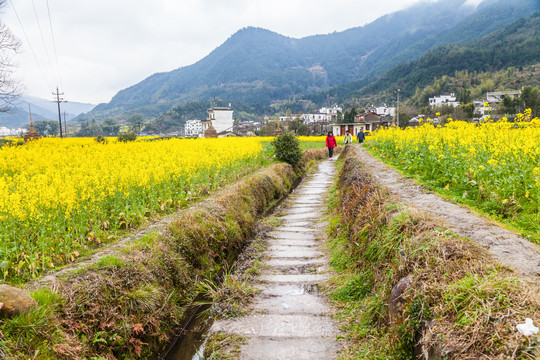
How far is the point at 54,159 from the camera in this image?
39.3 ft

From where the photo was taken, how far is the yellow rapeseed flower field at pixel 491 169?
5.71 m

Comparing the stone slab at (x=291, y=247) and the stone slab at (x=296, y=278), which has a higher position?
the stone slab at (x=291, y=247)

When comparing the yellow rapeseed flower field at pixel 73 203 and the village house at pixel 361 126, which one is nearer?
the yellow rapeseed flower field at pixel 73 203

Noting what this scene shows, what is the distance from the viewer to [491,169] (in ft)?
22.1

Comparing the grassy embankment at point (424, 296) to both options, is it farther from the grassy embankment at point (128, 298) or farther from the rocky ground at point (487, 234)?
the grassy embankment at point (128, 298)

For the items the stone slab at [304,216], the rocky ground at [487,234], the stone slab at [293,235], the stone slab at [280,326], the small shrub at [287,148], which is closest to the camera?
the rocky ground at [487,234]

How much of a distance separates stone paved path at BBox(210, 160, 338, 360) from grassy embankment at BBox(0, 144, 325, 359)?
0.92 m

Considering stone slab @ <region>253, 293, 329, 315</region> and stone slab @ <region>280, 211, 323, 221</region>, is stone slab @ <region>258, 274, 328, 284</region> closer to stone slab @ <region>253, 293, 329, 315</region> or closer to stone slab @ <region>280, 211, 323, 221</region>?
stone slab @ <region>253, 293, 329, 315</region>

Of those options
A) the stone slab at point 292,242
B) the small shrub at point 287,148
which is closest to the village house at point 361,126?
the small shrub at point 287,148

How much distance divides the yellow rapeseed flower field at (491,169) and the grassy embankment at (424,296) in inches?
67.5

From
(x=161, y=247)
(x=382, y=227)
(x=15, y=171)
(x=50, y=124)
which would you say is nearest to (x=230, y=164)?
(x=15, y=171)

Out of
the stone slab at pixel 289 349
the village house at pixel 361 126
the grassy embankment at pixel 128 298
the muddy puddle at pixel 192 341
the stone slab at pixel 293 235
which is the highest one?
the village house at pixel 361 126

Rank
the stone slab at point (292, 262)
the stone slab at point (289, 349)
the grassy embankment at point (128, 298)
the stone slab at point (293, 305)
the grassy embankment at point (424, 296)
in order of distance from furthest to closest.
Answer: the stone slab at point (292, 262) → the stone slab at point (293, 305) → the stone slab at point (289, 349) → the grassy embankment at point (128, 298) → the grassy embankment at point (424, 296)

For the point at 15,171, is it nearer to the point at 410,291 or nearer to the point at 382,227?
the point at 382,227
